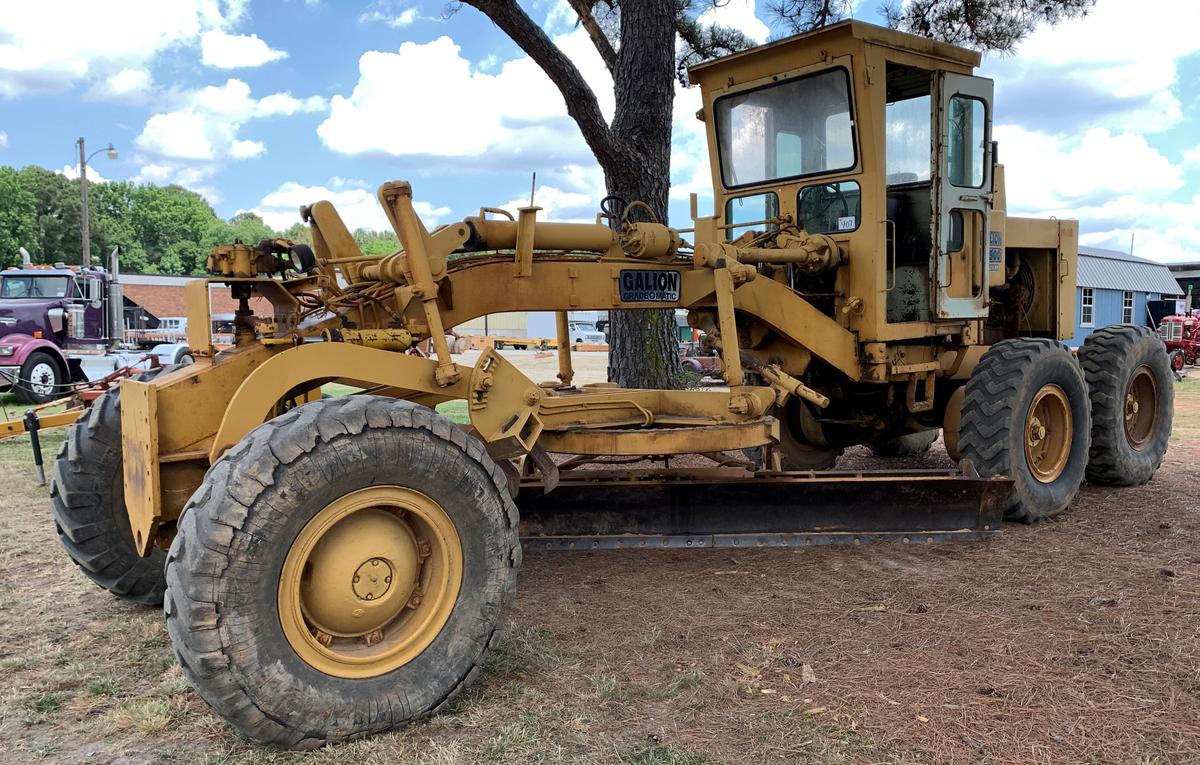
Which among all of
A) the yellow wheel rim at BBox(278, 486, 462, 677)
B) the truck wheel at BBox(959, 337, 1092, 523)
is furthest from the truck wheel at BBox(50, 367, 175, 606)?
the truck wheel at BBox(959, 337, 1092, 523)

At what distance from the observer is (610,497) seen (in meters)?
5.21

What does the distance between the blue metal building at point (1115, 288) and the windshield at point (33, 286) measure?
31.3m

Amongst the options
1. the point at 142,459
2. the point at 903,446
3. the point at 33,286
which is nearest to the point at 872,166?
the point at 903,446

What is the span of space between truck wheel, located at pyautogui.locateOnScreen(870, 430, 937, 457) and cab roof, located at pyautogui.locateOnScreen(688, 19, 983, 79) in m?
3.57

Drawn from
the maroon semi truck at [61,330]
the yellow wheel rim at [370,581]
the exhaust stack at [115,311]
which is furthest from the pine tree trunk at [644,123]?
the exhaust stack at [115,311]

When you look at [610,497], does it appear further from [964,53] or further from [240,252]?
[964,53]

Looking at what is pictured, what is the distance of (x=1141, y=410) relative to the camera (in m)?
7.54

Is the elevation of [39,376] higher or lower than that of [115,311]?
lower

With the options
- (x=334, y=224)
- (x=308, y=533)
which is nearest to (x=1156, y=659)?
(x=308, y=533)

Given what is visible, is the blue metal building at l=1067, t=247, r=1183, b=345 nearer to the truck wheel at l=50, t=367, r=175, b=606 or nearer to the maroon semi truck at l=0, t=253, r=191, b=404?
the maroon semi truck at l=0, t=253, r=191, b=404

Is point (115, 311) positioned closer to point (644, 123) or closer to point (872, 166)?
point (644, 123)

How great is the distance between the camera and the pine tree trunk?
8.70 m

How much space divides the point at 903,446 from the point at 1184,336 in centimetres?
2188

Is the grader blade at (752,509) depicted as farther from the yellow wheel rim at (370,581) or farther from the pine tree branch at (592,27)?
the pine tree branch at (592,27)
